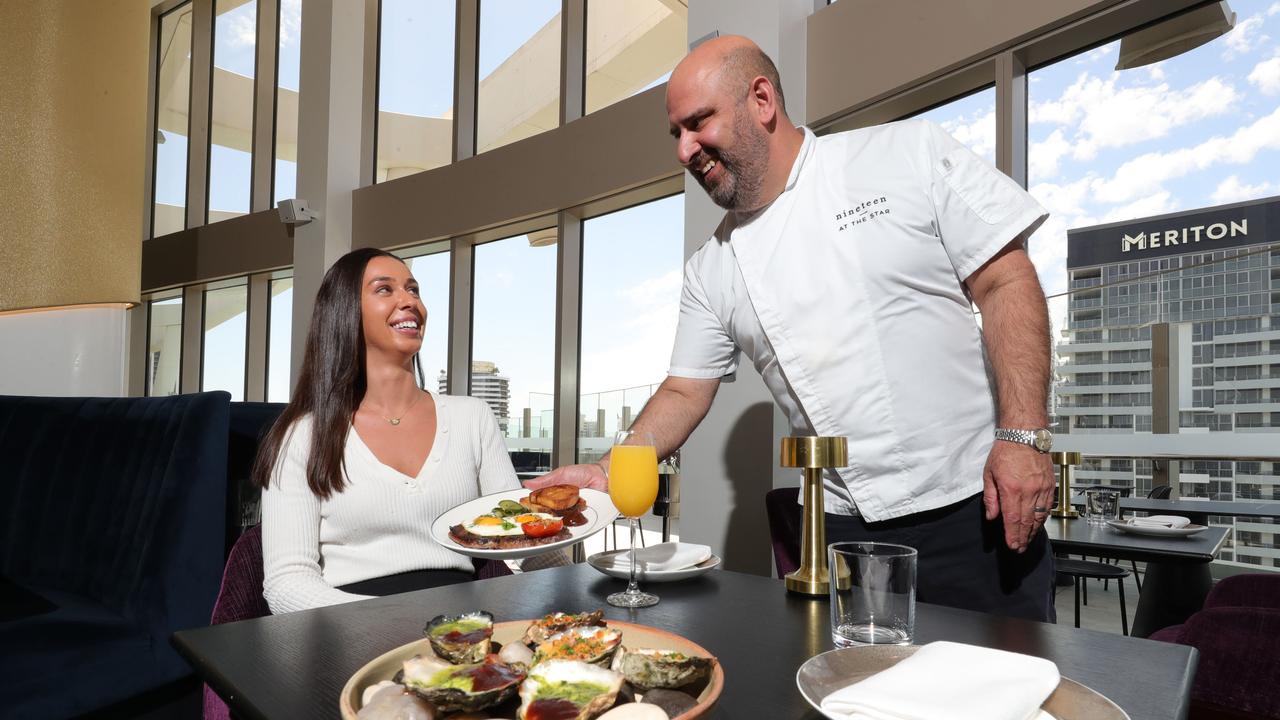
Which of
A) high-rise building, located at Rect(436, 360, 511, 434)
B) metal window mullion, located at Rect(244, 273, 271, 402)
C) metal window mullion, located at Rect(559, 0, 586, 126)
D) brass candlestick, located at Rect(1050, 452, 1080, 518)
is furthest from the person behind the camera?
metal window mullion, located at Rect(244, 273, 271, 402)

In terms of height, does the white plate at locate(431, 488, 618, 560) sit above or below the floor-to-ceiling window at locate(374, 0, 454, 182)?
below

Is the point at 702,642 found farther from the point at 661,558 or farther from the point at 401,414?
the point at 401,414

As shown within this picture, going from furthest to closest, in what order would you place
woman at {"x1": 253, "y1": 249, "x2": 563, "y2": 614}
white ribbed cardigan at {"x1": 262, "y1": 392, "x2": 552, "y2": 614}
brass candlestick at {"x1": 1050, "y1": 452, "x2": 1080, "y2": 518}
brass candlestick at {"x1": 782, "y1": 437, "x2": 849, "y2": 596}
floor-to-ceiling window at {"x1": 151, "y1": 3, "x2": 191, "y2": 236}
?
floor-to-ceiling window at {"x1": 151, "y1": 3, "x2": 191, "y2": 236}
brass candlestick at {"x1": 1050, "y1": 452, "x2": 1080, "y2": 518}
woman at {"x1": 253, "y1": 249, "x2": 563, "y2": 614}
white ribbed cardigan at {"x1": 262, "y1": 392, "x2": 552, "y2": 614}
brass candlestick at {"x1": 782, "y1": 437, "x2": 849, "y2": 596}

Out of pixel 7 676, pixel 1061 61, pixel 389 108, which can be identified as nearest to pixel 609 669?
pixel 7 676

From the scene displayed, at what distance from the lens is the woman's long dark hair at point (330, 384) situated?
1872 mm

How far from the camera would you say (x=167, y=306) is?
949 centimetres

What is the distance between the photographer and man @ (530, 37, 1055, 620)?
1.46m

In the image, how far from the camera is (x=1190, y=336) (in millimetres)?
2914

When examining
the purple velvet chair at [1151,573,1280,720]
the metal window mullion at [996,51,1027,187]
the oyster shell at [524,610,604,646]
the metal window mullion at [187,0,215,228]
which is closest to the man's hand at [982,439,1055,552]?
the purple velvet chair at [1151,573,1280,720]

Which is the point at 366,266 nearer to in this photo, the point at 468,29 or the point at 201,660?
the point at 201,660

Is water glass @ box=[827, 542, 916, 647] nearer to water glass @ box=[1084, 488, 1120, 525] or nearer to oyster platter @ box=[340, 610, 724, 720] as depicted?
oyster platter @ box=[340, 610, 724, 720]

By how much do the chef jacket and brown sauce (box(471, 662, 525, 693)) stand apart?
1067mm

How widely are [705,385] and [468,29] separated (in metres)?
5.69

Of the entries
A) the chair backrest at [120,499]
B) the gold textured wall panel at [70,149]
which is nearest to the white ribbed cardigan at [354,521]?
the chair backrest at [120,499]
